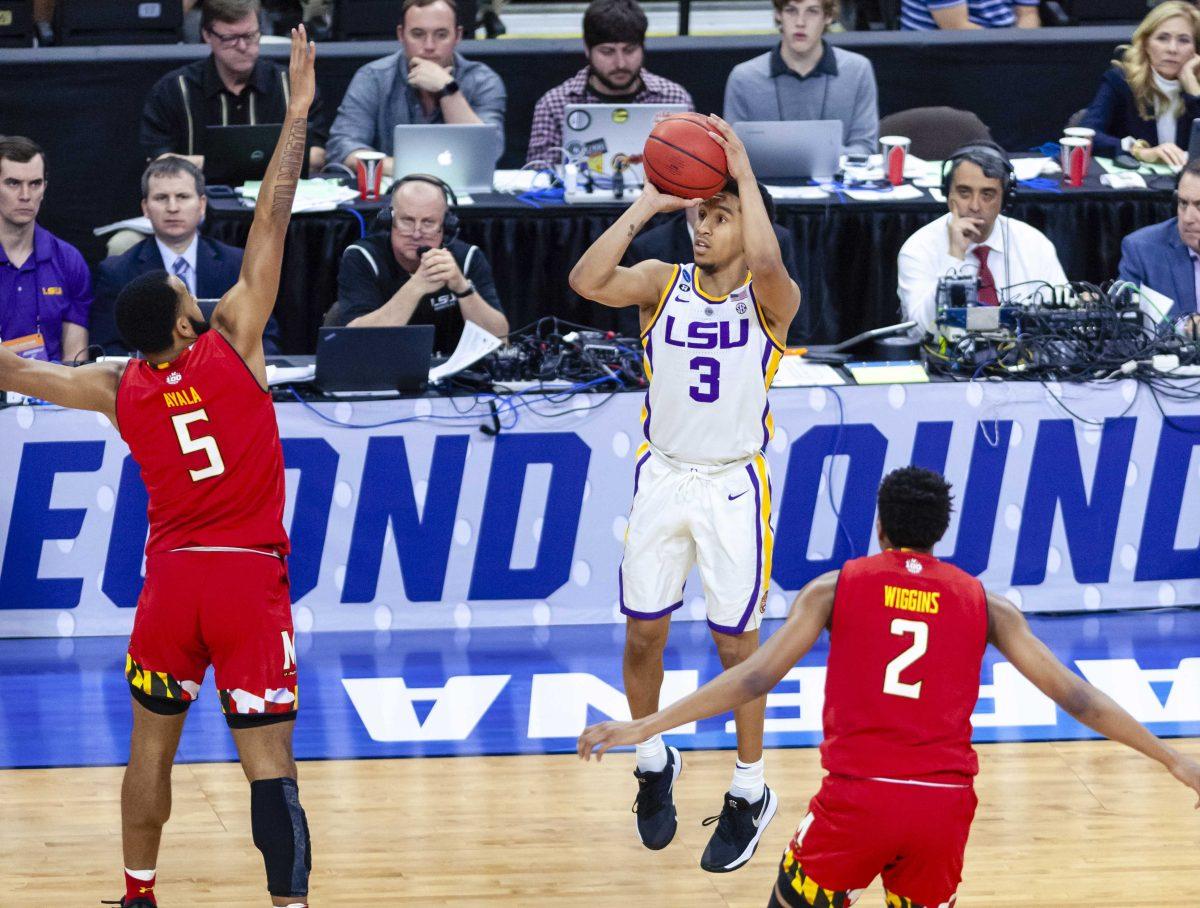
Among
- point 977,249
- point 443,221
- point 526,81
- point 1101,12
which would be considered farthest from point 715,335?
point 1101,12

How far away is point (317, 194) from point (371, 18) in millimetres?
2524

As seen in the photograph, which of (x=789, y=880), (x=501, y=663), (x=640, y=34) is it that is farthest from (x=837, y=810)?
(x=640, y=34)

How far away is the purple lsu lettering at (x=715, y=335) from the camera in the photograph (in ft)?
17.7

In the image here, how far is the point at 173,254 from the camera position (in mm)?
7941

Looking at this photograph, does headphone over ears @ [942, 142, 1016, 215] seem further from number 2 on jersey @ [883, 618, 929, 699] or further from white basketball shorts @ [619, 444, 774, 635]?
number 2 on jersey @ [883, 618, 929, 699]

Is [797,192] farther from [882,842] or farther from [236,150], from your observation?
[882,842]

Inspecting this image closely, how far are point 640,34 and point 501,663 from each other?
3.77 meters

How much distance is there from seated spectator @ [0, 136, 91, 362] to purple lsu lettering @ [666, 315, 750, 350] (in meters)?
3.36

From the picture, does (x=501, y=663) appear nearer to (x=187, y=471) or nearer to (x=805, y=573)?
(x=805, y=573)

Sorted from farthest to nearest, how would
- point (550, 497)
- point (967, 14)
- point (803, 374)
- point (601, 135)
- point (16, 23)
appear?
point (967, 14) → point (16, 23) → point (601, 135) → point (803, 374) → point (550, 497)

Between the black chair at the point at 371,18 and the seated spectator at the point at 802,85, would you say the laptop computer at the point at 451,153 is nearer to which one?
the seated spectator at the point at 802,85

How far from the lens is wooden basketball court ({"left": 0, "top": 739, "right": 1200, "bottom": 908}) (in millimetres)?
5293

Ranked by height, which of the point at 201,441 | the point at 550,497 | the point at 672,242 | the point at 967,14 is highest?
the point at 967,14

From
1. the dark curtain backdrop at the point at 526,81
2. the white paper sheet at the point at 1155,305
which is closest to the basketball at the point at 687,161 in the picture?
the white paper sheet at the point at 1155,305
